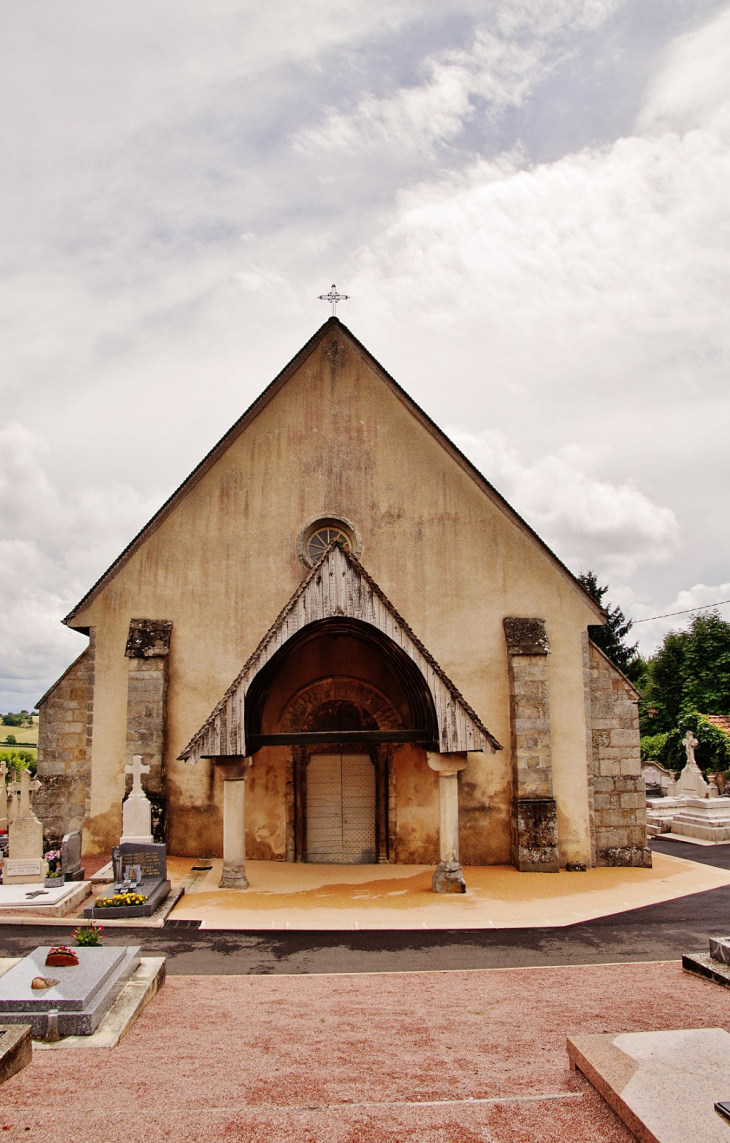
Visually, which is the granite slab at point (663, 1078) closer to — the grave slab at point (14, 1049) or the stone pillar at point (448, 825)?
the grave slab at point (14, 1049)

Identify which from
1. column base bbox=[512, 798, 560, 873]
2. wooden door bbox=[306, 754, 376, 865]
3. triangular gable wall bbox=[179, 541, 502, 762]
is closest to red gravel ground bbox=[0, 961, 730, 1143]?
triangular gable wall bbox=[179, 541, 502, 762]

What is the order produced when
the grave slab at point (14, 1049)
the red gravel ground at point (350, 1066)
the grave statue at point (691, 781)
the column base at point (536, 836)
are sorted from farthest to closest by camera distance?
the grave statue at point (691, 781) → the column base at point (536, 836) → the grave slab at point (14, 1049) → the red gravel ground at point (350, 1066)

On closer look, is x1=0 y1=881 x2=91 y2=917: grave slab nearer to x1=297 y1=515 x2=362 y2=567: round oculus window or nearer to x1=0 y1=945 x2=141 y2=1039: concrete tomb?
x1=0 y1=945 x2=141 y2=1039: concrete tomb

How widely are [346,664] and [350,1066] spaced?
10387 mm

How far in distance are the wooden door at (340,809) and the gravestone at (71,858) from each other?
4.44m

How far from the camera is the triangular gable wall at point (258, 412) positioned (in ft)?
52.6

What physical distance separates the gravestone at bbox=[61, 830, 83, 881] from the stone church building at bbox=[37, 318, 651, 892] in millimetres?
1586

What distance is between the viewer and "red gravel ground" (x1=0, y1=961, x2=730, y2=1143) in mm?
4531

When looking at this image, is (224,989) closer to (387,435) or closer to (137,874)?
(137,874)

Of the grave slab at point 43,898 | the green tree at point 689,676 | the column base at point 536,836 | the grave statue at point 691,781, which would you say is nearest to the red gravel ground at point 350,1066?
the grave slab at point 43,898

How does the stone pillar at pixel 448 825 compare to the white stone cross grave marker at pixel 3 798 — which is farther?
the white stone cross grave marker at pixel 3 798

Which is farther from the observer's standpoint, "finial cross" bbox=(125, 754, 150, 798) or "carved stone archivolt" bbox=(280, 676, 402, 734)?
"carved stone archivolt" bbox=(280, 676, 402, 734)

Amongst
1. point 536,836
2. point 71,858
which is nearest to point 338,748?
point 536,836

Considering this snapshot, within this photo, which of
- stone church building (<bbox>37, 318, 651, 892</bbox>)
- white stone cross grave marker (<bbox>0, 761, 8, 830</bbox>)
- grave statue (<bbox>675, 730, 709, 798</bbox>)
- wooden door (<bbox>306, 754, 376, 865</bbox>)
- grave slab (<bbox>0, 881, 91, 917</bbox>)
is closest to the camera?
grave slab (<bbox>0, 881, 91, 917</bbox>)
